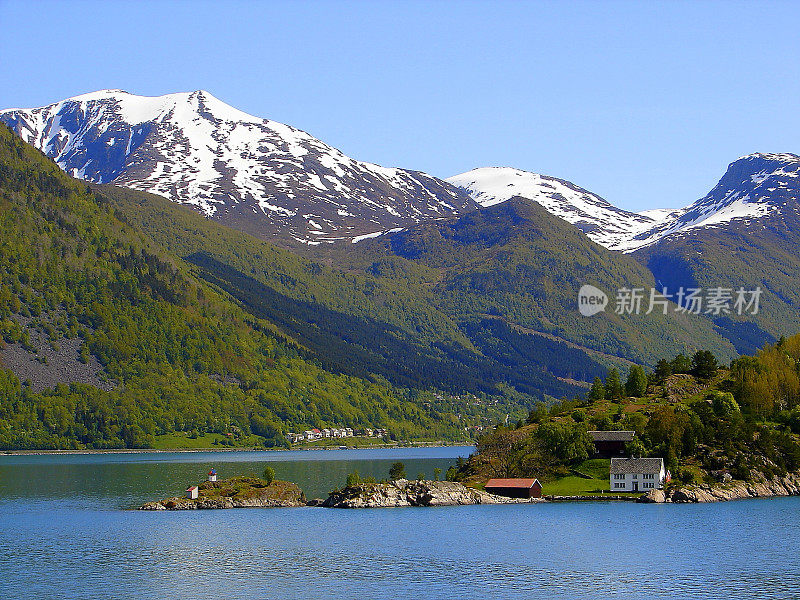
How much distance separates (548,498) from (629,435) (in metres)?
16.1

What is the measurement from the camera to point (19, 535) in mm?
118062

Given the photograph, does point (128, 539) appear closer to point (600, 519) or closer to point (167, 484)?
point (600, 519)

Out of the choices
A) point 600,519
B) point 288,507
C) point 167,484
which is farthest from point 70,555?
point 167,484

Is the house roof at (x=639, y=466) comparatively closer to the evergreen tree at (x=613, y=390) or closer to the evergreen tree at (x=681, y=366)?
the evergreen tree at (x=613, y=390)

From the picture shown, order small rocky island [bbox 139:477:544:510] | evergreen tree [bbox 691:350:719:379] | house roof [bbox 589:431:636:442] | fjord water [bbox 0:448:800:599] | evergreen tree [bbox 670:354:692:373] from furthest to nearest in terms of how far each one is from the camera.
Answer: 1. evergreen tree [bbox 670:354:692:373]
2. evergreen tree [bbox 691:350:719:379]
3. house roof [bbox 589:431:636:442]
4. small rocky island [bbox 139:477:544:510]
5. fjord water [bbox 0:448:800:599]

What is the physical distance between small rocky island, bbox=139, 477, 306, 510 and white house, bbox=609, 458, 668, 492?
40.4 m

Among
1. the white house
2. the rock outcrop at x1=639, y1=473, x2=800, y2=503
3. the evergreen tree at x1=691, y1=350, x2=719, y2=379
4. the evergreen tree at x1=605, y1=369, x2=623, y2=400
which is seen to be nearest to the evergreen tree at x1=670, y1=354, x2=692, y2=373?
the evergreen tree at x1=691, y1=350, x2=719, y2=379

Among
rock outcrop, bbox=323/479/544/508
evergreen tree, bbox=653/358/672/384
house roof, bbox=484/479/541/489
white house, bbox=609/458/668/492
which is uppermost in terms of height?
evergreen tree, bbox=653/358/672/384

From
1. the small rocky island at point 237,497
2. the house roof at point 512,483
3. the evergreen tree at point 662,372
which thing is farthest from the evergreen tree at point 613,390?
the small rocky island at point 237,497

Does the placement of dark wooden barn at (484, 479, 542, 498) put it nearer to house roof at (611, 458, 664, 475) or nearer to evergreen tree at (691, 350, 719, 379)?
house roof at (611, 458, 664, 475)

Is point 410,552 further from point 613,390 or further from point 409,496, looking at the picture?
point 613,390

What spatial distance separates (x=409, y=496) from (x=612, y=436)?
29.5 m

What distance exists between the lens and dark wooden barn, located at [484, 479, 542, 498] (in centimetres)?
14625

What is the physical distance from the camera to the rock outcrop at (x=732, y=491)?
14225 cm
